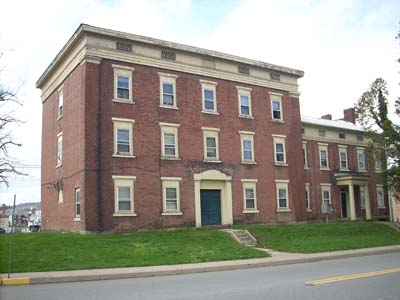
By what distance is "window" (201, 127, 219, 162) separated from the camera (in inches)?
1167

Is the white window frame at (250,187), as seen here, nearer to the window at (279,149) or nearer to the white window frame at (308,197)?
the window at (279,149)

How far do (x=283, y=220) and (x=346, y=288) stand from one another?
2195 cm

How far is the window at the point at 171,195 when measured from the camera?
27219mm

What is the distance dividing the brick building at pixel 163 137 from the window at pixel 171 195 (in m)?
0.06

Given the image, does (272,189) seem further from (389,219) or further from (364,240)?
(389,219)

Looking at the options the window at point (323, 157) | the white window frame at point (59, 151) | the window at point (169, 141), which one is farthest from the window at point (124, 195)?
the window at point (323, 157)

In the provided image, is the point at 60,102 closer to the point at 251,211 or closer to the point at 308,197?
the point at 251,211

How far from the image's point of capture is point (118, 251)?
18969mm

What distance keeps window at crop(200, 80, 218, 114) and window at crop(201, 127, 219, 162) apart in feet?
4.14

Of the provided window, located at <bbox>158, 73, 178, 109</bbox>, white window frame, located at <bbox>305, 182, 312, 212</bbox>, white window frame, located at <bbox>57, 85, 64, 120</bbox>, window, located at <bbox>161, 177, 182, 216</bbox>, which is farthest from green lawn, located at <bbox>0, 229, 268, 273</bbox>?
white window frame, located at <bbox>305, 182, 312, 212</bbox>

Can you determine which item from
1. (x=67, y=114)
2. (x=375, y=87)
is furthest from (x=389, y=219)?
(x=67, y=114)

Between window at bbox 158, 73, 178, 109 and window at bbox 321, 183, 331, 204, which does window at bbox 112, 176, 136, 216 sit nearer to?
window at bbox 158, 73, 178, 109

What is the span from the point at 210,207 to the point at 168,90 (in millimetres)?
7871

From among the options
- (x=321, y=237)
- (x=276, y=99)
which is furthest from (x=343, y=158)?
(x=321, y=237)
